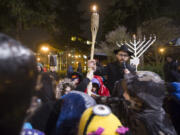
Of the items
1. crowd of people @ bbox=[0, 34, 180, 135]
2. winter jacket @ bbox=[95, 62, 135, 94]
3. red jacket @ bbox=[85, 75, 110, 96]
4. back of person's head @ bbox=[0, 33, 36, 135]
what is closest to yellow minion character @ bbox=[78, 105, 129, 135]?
crowd of people @ bbox=[0, 34, 180, 135]

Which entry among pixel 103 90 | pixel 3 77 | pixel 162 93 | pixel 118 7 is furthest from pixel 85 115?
pixel 118 7

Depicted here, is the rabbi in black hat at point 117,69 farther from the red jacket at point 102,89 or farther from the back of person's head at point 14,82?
the back of person's head at point 14,82

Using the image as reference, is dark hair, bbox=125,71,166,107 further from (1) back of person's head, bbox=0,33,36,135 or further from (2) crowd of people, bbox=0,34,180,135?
(1) back of person's head, bbox=0,33,36,135

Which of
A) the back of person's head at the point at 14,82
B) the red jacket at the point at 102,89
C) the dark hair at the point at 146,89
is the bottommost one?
the red jacket at the point at 102,89

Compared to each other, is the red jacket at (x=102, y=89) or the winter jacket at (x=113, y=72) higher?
the winter jacket at (x=113, y=72)

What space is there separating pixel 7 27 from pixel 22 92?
1136 cm

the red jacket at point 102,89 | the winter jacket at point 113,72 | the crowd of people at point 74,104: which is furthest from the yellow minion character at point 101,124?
the red jacket at point 102,89

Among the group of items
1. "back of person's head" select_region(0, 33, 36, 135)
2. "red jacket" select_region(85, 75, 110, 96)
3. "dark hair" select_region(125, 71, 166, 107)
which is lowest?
"red jacket" select_region(85, 75, 110, 96)

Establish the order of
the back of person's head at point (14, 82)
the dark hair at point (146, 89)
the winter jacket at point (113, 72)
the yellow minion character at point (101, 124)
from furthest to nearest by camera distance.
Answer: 1. the winter jacket at point (113, 72)
2. the dark hair at point (146, 89)
3. the yellow minion character at point (101, 124)
4. the back of person's head at point (14, 82)

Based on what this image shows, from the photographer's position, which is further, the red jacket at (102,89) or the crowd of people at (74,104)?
the red jacket at (102,89)

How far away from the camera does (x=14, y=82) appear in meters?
0.47

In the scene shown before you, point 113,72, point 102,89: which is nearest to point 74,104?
point 113,72

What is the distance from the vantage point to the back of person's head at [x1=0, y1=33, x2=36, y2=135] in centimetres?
45

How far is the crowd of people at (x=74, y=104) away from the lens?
478 millimetres
